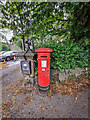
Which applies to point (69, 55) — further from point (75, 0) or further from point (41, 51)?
point (75, 0)

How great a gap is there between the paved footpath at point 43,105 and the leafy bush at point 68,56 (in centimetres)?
112

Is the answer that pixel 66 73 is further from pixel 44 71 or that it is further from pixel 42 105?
pixel 42 105

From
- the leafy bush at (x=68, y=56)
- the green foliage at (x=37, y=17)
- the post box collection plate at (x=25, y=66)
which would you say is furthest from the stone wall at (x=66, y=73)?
the green foliage at (x=37, y=17)

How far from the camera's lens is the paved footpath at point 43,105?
1599 mm

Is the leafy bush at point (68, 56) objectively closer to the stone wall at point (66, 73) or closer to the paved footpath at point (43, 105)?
the stone wall at point (66, 73)

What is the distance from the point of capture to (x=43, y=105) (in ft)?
6.11

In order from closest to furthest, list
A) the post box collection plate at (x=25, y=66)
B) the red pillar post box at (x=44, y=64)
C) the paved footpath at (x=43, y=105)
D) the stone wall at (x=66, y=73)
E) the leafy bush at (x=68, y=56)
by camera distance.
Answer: the paved footpath at (x=43, y=105)
the red pillar post box at (x=44, y=64)
the post box collection plate at (x=25, y=66)
the leafy bush at (x=68, y=56)
the stone wall at (x=66, y=73)

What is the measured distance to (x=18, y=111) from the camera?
5.59 feet

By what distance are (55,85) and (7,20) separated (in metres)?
4.17

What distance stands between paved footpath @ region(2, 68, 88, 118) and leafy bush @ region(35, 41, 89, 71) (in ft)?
3.66

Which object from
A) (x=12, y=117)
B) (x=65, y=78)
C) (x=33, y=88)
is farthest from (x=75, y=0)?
(x=12, y=117)

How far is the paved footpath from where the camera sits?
62.9 inches

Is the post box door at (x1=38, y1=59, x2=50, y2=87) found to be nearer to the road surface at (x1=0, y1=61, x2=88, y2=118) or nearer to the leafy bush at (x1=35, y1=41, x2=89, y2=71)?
the road surface at (x1=0, y1=61, x2=88, y2=118)

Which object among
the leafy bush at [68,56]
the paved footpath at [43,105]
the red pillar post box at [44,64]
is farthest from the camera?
the leafy bush at [68,56]
